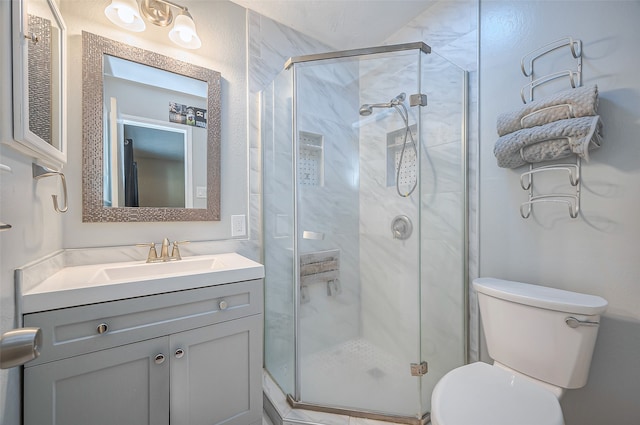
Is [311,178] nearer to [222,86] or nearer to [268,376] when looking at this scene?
[222,86]

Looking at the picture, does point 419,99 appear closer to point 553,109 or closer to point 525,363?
point 553,109

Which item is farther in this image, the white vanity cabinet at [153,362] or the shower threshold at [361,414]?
the shower threshold at [361,414]

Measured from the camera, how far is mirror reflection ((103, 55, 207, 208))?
4.51ft

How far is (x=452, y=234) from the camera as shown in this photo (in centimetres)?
160

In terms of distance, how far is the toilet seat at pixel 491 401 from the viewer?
86cm

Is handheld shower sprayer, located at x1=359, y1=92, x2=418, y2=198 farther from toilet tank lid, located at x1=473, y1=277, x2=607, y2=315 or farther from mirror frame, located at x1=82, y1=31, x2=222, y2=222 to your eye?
mirror frame, located at x1=82, y1=31, x2=222, y2=222

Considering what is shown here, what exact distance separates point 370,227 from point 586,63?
52.2 inches

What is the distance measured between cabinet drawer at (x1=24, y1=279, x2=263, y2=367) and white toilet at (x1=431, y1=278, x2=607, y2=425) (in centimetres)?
87

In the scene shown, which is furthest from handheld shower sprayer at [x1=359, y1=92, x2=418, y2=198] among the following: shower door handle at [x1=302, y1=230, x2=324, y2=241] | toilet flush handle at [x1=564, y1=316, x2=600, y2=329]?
toilet flush handle at [x1=564, y1=316, x2=600, y2=329]

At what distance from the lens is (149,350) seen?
1.01 meters

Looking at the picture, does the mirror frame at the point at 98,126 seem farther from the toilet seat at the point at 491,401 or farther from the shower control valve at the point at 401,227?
the toilet seat at the point at 491,401

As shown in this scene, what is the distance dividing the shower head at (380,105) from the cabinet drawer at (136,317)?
4.34ft

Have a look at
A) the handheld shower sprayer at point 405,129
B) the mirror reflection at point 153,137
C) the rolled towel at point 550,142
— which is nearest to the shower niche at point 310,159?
the handheld shower sprayer at point 405,129

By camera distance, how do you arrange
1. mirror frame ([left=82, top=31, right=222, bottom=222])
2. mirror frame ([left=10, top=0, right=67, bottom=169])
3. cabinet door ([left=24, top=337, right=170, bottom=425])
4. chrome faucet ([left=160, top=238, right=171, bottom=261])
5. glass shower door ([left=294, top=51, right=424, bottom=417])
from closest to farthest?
mirror frame ([left=10, top=0, right=67, bottom=169])
cabinet door ([left=24, top=337, right=170, bottom=425])
mirror frame ([left=82, top=31, right=222, bottom=222])
chrome faucet ([left=160, top=238, right=171, bottom=261])
glass shower door ([left=294, top=51, right=424, bottom=417])
